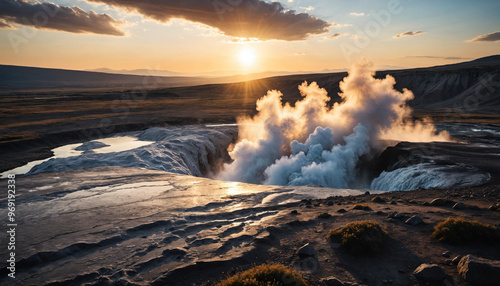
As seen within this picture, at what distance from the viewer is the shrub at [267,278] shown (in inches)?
244

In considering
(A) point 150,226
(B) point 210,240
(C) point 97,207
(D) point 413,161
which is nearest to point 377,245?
(B) point 210,240

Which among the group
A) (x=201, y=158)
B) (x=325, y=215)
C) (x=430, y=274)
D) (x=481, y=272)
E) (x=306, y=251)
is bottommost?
(x=201, y=158)

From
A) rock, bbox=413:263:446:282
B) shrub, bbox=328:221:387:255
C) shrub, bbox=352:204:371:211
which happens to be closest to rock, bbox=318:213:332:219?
shrub, bbox=352:204:371:211

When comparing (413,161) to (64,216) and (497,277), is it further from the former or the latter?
(64,216)

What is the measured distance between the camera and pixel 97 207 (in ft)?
40.7

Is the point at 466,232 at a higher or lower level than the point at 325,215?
higher

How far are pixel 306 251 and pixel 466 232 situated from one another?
500 cm

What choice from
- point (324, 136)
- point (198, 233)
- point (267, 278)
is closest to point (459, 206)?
point (267, 278)

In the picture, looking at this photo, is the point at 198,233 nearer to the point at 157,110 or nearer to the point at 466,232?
the point at 466,232

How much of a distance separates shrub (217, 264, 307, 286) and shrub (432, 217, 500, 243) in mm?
5290

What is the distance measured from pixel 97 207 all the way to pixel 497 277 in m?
13.9

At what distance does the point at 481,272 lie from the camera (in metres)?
6.33

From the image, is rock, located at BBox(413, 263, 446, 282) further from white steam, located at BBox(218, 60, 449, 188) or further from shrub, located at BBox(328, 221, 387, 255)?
white steam, located at BBox(218, 60, 449, 188)

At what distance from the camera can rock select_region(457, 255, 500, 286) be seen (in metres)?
6.21
